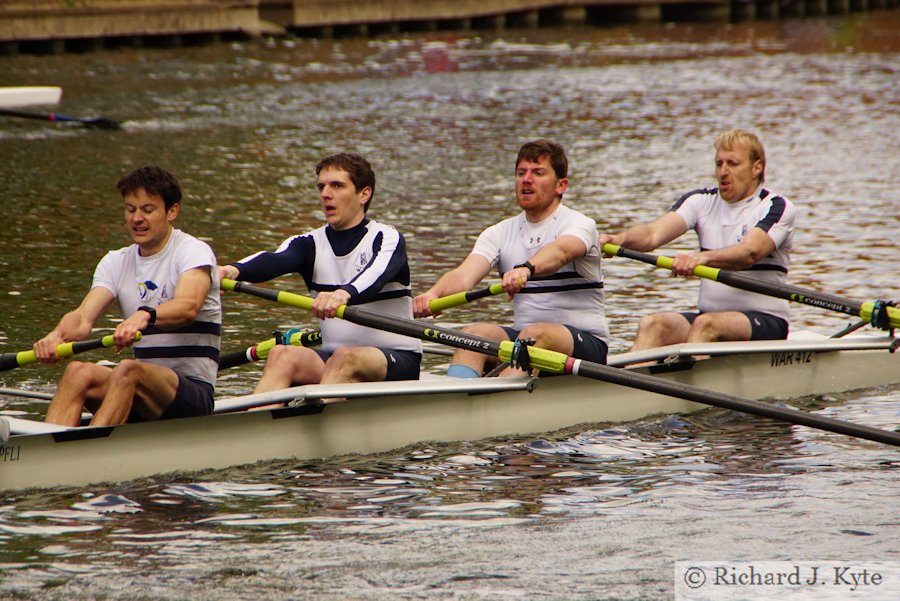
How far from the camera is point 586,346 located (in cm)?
826

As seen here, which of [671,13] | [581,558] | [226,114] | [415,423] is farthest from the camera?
[671,13]

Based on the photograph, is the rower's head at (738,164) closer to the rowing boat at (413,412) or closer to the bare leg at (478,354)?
the rowing boat at (413,412)

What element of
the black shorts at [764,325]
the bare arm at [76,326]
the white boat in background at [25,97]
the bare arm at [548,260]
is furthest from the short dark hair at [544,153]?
the white boat in background at [25,97]

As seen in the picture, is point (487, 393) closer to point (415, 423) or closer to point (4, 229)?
point (415, 423)

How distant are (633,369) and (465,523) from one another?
85.2 inches

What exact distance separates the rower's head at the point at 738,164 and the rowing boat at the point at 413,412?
101cm

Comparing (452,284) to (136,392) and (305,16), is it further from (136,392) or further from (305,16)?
(305,16)

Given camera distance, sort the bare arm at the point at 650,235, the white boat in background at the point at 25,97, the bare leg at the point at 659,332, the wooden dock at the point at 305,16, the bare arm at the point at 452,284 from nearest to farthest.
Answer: the bare arm at the point at 452,284 < the bare leg at the point at 659,332 < the bare arm at the point at 650,235 < the white boat in background at the point at 25,97 < the wooden dock at the point at 305,16

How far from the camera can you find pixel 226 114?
2456 centimetres

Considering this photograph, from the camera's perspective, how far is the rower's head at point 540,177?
827 cm

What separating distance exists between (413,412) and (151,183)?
1.95 metres

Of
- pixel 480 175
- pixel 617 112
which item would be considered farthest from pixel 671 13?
pixel 480 175

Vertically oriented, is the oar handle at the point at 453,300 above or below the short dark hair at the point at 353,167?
below

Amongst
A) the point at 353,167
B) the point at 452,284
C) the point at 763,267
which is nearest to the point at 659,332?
the point at 763,267
